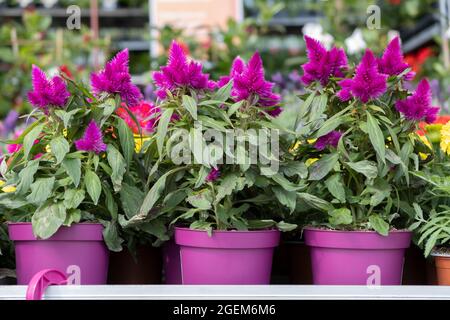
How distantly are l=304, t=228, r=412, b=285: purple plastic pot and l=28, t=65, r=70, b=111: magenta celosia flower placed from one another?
565mm

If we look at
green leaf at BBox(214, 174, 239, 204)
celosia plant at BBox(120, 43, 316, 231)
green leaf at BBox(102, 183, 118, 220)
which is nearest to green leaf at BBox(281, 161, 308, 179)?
celosia plant at BBox(120, 43, 316, 231)

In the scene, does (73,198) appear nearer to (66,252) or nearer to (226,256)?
(66,252)

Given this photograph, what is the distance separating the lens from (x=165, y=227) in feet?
4.18

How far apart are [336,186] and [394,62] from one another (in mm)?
278

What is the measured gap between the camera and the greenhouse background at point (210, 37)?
3.98 m

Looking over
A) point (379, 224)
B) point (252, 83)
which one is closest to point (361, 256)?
point (379, 224)

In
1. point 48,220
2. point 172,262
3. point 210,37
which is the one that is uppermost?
point 210,37

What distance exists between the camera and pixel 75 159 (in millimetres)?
1215

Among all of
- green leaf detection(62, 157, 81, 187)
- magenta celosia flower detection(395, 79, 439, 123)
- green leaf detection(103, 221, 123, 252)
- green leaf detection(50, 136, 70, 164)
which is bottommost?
green leaf detection(103, 221, 123, 252)

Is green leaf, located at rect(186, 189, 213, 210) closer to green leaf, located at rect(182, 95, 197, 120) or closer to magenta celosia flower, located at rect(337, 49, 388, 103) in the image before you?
green leaf, located at rect(182, 95, 197, 120)

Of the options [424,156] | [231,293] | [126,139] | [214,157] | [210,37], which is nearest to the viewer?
[231,293]

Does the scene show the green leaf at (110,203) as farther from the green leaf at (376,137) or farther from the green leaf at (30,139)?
the green leaf at (376,137)

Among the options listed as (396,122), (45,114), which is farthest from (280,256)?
(45,114)

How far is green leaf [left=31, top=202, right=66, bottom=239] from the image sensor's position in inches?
45.9
